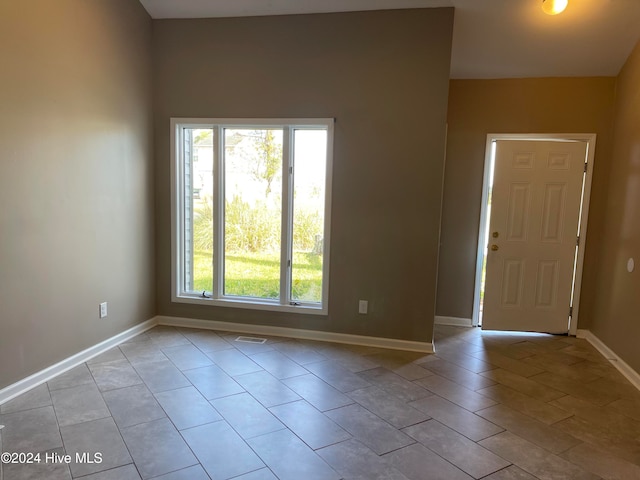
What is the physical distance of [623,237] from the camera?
12.0 feet

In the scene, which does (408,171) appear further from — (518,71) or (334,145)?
(518,71)

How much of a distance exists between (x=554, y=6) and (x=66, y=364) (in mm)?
4498

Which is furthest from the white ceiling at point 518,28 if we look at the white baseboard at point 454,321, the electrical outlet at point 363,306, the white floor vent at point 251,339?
the white floor vent at point 251,339

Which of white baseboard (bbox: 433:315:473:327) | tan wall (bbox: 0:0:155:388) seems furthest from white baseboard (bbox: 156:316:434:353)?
white baseboard (bbox: 433:315:473:327)

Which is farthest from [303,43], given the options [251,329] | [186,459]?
[186,459]

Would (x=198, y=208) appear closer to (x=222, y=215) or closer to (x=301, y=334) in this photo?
(x=222, y=215)

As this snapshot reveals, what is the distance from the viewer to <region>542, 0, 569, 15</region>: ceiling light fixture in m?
3.04

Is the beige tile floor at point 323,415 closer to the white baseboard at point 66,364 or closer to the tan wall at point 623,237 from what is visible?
the white baseboard at point 66,364

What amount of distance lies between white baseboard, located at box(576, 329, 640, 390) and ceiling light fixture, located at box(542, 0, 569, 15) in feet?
9.30

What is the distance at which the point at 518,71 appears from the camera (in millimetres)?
4082

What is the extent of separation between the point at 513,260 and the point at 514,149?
115 centimetres

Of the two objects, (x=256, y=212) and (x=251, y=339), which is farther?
(x=256, y=212)

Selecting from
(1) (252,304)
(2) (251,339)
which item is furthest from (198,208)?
(2) (251,339)

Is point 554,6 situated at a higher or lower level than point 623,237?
higher
